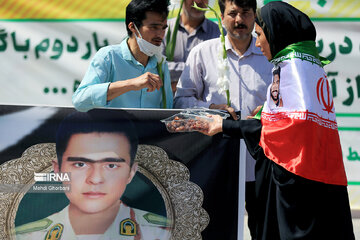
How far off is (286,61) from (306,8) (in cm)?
198

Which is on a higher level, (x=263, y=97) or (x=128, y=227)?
(x=263, y=97)

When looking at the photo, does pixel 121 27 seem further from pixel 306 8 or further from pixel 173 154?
pixel 173 154

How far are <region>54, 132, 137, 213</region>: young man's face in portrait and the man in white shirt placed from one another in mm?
499

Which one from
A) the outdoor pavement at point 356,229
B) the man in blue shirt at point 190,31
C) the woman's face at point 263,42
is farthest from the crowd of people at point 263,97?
the outdoor pavement at point 356,229

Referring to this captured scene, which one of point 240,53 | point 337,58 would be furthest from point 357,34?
point 240,53

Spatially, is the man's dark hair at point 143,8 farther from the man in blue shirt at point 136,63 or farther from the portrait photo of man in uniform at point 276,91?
the portrait photo of man in uniform at point 276,91

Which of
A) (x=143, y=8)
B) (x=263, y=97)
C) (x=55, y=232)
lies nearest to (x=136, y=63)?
(x=143, y=8)

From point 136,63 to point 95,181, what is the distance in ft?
2.17

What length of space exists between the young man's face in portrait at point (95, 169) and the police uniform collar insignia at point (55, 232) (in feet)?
0.43

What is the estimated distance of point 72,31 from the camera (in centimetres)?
429

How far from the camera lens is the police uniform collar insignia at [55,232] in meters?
2.79

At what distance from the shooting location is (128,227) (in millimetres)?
2838

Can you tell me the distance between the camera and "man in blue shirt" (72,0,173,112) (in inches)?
110

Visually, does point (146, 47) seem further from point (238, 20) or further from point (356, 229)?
point (356, 229)
